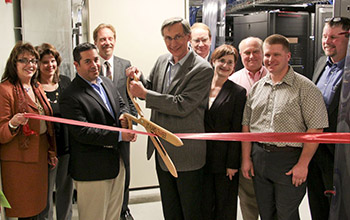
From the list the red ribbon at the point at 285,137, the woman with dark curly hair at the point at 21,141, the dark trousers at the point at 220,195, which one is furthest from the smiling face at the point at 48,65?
the dark trousers at the point at 220,195

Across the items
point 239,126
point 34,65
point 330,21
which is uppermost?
point 330,21

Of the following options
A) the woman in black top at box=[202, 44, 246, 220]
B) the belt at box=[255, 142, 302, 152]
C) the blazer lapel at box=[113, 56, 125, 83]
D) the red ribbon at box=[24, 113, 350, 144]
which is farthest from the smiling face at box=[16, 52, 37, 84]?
the belt at box=[255, 142, 302, 152]

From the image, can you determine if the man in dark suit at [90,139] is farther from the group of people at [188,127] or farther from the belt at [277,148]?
the belt at [277,148]

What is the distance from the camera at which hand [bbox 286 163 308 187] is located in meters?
2.11

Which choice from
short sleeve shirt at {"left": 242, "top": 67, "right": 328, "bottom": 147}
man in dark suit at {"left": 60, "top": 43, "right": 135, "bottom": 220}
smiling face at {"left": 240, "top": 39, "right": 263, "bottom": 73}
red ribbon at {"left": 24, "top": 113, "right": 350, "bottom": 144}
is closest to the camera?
red ribbon at {"left": 24, "top": 113, "right": 350, "bottom": 144}

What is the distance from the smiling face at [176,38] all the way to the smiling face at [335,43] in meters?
0.89

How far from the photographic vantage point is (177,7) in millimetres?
3877

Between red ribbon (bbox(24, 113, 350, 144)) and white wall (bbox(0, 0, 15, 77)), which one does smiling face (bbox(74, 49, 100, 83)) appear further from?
white wall (bbox(0, 0, 15, 77))

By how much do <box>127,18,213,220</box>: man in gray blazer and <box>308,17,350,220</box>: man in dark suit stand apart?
29.0 inches

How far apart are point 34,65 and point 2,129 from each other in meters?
0.45

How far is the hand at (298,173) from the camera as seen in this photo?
2.11m

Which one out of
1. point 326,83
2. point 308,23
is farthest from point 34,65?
point 308,23

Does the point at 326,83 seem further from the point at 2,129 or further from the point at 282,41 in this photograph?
the point at 2,129

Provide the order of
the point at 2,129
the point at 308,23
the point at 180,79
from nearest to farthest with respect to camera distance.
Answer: the point at 2,129 < the point at 180,79 < the point at 308,23
